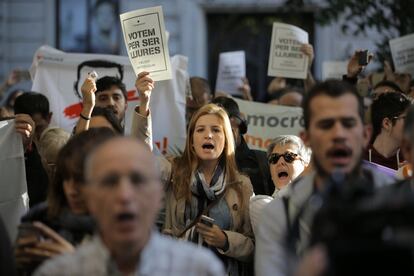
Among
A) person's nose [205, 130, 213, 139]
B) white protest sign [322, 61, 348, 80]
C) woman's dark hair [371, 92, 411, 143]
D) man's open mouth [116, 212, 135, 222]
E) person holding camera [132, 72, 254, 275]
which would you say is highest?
white protest sign [322, 61, 348, 80]

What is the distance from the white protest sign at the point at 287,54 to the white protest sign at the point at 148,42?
2.27 m

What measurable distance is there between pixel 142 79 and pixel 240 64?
4390mm

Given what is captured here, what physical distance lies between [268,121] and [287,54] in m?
0.66

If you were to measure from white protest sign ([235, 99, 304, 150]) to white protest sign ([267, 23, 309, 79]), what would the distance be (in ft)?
1.12

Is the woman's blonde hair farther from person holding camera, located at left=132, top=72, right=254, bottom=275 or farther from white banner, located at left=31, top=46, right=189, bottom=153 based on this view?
white banner, located at left=31, top=46, right=189, bottom=153

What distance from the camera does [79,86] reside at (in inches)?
368

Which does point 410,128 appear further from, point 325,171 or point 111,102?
point 111,102

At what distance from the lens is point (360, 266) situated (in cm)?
320

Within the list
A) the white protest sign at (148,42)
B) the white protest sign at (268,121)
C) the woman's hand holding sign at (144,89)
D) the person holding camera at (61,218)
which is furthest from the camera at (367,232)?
the white protest sign at (268,121)

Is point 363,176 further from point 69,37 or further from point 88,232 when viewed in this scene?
point 69,37

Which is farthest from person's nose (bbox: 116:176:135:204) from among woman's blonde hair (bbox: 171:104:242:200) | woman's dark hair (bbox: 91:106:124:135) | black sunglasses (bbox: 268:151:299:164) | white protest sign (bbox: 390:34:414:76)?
white protest sign (bbox: 390:34:414:76)

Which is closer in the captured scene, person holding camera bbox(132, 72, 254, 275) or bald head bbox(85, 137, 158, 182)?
bald head bbox(85, 137, 158, 182)

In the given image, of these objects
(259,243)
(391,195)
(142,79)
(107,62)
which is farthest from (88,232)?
(107,62)

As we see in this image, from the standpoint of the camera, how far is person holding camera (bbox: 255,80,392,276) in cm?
425
